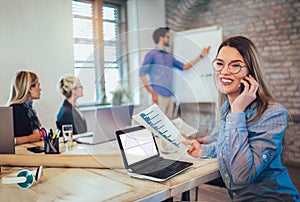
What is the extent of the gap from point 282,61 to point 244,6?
2.47 feet

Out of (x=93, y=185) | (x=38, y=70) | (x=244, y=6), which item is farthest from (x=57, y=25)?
(x=244, y=6)

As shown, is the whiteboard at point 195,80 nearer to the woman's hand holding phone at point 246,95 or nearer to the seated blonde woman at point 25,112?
the woman's hand holding phone at point 246,95

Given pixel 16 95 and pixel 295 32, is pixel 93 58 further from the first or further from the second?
pixel 295 32

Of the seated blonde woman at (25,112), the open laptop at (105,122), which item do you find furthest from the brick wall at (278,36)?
the seated blonde woman at (25,112)

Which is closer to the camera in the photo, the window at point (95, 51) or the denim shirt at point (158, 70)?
the window at point (95, 51)

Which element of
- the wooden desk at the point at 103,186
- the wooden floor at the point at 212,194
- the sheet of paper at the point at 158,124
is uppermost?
the sheet of paper at the point at 158,124

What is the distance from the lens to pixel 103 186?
0.98 m

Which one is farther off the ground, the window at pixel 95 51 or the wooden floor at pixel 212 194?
the window at pixel 95 51

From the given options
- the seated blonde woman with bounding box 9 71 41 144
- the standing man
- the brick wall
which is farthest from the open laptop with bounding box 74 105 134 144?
the brick wall

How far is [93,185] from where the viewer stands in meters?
1.00

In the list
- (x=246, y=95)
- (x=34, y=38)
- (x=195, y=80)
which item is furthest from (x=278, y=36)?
(x=34, y=38)

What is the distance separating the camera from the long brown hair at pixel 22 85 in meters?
1.64

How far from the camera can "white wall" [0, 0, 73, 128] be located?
1.31m

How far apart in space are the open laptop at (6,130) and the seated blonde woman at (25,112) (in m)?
0.39
